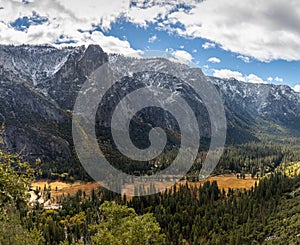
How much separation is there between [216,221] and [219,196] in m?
49.4

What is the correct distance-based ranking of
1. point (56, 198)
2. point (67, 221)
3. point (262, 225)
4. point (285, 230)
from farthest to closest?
1. point (56, 198)
2. point (67, 221)
3. point (262, 225)
4. point (285, 230)

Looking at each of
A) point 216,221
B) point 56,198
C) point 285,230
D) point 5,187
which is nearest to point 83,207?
point 56,198

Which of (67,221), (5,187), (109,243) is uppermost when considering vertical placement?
(5,187)

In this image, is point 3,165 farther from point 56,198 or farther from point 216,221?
point 56,198

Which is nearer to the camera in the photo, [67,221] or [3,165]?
[3,165]

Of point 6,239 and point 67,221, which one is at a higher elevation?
point 6,239

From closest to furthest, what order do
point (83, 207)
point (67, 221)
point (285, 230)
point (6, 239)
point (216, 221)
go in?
point (6, 239) < point (285, 230) < point (216, 221) < point (67, 221) < point (83, 207)

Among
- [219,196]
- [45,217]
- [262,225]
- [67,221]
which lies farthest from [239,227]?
[45,217]

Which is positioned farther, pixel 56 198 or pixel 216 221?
pixel 56 198

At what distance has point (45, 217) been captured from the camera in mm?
140875

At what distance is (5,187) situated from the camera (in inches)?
585

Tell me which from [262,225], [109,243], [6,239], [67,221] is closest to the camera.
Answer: [6,239]

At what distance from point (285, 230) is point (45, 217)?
98.5 meters

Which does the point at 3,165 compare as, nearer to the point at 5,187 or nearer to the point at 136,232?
the point at 5,187
